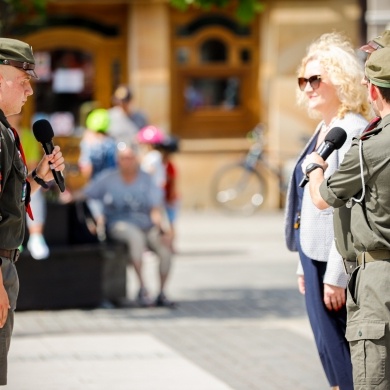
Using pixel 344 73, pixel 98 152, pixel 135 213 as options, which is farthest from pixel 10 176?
pixel 98 152

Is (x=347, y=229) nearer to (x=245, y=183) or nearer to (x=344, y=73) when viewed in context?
(x=344, y=73)

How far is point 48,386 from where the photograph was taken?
23.5 ft

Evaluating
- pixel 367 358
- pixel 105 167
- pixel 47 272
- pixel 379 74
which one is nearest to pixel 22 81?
pixel 379 74

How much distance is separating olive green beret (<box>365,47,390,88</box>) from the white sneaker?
225 inches

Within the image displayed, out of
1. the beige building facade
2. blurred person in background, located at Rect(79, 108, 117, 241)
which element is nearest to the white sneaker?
blurred person in background, located at Rect(79, 108, 117, 241)

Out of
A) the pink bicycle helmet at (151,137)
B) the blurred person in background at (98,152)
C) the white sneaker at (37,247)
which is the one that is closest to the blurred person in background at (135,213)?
the white sneaker at (37,247)

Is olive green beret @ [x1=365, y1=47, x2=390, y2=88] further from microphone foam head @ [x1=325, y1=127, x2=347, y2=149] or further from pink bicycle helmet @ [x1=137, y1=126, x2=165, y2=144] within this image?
pink bicycle helmet @ [x1=137, y1=126, x2=165, y2=144]

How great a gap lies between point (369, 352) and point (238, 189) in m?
14.6

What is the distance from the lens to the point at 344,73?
19.1 ft

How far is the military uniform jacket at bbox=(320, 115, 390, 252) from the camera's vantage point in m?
4.83

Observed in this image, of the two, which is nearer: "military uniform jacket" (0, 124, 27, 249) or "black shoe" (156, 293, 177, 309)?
"military uniform jacket" (0, 124, 27, 249)

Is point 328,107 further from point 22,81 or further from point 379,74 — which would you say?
point 22,81

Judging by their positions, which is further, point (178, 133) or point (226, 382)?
point (178, 133)

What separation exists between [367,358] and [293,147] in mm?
15067
